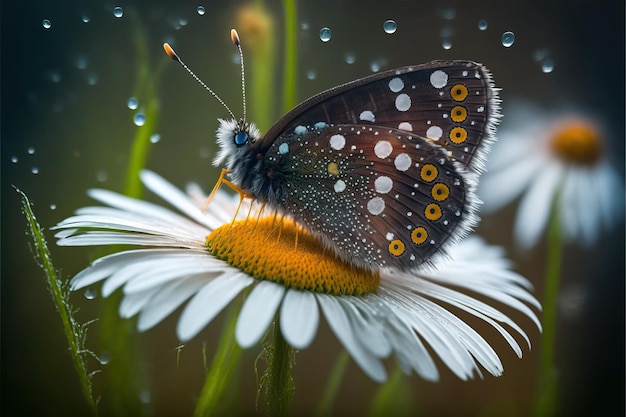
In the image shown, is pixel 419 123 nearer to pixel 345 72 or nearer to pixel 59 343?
pixel 345 72

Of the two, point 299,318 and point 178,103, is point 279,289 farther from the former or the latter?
point 178,103

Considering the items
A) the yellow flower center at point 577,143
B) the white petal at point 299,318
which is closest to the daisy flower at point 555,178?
the yellow flower center at point 577,143

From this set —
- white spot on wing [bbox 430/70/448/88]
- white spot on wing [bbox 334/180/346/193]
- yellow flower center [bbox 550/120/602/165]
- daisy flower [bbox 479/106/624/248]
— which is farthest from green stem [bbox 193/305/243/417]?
yellow flower center [bbox 550/120/602/165]

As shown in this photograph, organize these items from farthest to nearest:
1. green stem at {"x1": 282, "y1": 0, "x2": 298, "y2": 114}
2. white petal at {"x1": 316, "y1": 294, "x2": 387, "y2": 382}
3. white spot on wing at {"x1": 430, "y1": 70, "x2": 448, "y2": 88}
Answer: green stem at {"x1": 282, "y1": 0, "x2": 298, "y2": 114}
white spot on wing at {"x1": 430, "y1": 70, "x2": 448, "y2": 88}
white petal at {"x1": 316, "y1": 294, "x2": 387, "y2": 382}

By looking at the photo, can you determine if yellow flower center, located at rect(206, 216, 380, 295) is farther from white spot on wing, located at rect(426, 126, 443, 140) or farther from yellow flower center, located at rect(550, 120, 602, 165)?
yellow flower center, located at rect(550, 120, 602, 165)

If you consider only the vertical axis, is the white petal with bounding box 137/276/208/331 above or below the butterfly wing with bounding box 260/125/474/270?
below

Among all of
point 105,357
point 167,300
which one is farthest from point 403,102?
point 105,357
